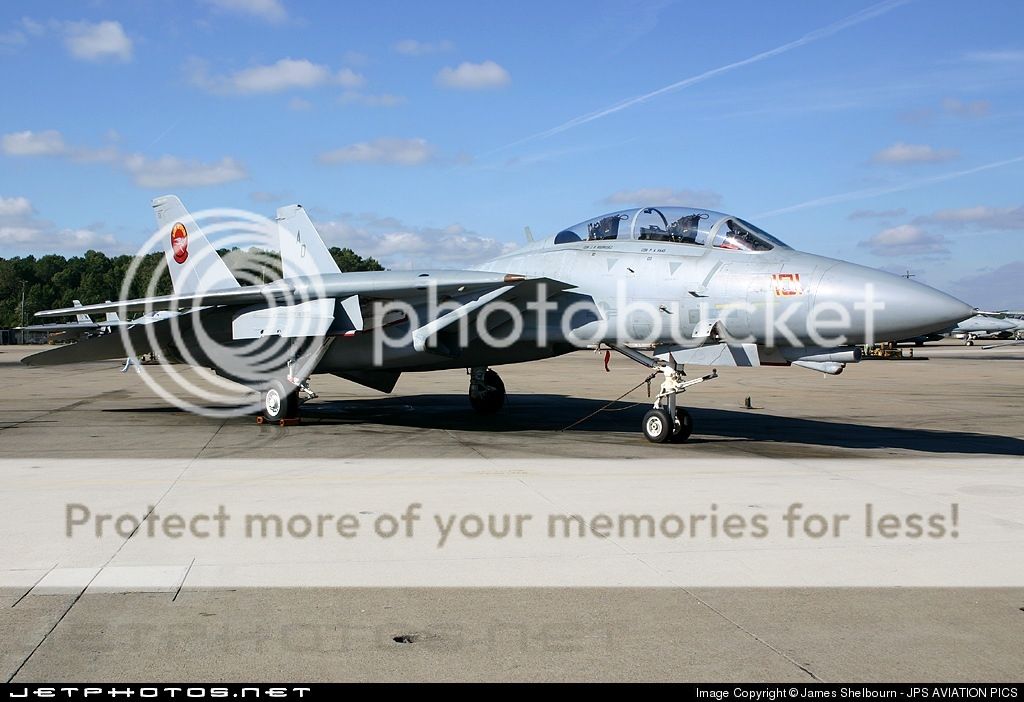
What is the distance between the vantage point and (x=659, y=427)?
12258mm

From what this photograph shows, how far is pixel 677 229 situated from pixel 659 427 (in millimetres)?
2666

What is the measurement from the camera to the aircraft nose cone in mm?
9641

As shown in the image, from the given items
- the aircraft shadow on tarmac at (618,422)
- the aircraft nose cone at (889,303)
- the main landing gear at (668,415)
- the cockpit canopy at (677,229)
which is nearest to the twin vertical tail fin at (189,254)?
→ the aircraft shadow on tarmac at (618,422)

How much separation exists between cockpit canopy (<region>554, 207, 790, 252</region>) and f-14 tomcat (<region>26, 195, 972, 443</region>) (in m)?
0.02

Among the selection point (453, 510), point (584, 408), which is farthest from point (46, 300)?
point (453, 510)

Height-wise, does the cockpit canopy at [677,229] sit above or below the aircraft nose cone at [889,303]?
above

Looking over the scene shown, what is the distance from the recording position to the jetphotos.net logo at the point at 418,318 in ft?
35.6

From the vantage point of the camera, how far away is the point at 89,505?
7.71m

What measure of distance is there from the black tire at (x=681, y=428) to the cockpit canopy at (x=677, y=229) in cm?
236

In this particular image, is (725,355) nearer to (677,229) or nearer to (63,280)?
(677,229)

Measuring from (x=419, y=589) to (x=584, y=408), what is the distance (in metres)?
13.7

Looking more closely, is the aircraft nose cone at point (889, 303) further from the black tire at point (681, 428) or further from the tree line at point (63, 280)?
the tree line at point (63, 280)

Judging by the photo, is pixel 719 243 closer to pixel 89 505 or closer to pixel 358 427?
pixel 358 427

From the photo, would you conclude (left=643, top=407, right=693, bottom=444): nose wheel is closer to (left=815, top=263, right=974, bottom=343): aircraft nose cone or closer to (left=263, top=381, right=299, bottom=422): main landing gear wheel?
(left=815, top=263, right=974, bottom=343): aircraft nose cone
